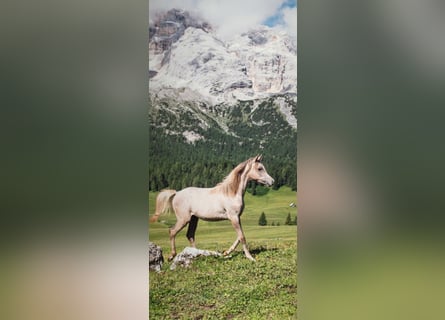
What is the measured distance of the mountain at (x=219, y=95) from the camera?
9.85ft

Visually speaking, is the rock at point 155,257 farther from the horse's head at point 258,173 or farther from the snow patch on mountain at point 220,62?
the snow patch on mountain at point 220,62

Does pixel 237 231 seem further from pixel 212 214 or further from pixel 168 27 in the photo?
pixel 168 27

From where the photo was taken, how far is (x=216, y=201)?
3.06 meters

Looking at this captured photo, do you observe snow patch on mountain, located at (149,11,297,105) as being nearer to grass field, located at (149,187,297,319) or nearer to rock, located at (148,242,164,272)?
grass field, located at (149,187,297,319)

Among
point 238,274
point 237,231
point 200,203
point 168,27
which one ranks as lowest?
point 238,274

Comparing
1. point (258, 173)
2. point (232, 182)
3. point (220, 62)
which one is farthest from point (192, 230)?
point (220, 62)

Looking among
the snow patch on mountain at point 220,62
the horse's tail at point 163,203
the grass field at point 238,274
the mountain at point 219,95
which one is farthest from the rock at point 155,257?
the snow patch on mountain at point 220,62

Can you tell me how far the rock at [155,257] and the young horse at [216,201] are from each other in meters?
0.07

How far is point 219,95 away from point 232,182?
64 centimetres
